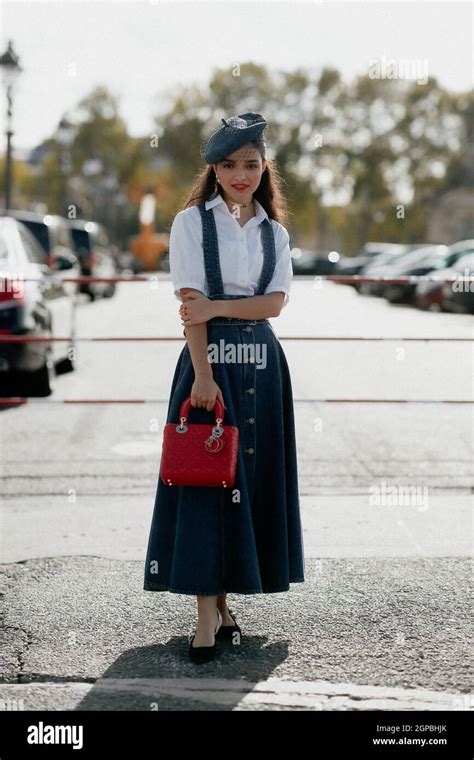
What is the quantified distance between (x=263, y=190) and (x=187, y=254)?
46 cm

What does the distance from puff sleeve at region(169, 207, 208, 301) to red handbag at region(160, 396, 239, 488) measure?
45 centimetres

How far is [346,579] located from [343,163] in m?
82.0

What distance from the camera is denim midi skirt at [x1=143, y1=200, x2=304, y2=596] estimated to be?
13.3ft

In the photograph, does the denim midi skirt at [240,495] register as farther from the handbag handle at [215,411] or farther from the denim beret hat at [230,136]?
the denim beret hat at [230,136]

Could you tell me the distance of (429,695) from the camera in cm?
375

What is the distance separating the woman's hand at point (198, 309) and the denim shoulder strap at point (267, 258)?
214mm

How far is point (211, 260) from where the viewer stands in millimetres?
4023

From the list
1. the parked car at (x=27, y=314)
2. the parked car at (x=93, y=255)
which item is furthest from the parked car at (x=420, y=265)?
the parked car at (x=27, y=314)

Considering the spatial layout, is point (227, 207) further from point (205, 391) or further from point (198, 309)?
point (205, 391)

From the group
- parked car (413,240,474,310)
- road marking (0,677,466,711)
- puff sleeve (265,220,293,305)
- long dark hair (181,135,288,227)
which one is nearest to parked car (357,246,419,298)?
parked car (413,240,474,310)

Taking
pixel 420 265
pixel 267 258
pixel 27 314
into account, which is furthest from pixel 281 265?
pixel 420 265

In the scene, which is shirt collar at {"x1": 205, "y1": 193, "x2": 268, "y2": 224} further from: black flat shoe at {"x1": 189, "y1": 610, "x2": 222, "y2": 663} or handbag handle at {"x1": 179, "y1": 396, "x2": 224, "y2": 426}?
black flat shoe at {"x1": 189, "y1": 610, "x2": 222, "y2": 663}

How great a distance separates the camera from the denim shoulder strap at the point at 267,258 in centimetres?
411
